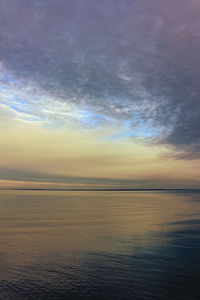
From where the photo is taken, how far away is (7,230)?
39688 millimetres

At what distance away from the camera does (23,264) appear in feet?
76.6

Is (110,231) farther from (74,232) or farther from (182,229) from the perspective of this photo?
(182,229)

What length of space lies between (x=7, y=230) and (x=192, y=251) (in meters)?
30.6

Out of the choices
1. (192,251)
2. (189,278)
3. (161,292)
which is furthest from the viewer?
(192,251)

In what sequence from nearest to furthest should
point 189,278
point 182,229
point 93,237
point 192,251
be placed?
point 189,278 → point 192,251 → point 93,237 → point 182,229

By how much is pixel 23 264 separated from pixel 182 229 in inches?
1237

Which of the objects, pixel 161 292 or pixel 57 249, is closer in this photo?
pixel 161 292

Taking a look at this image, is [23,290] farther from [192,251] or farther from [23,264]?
[192,251]

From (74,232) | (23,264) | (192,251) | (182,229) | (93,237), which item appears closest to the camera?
(23,264)

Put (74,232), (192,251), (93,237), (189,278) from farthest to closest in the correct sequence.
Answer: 1. (74,232)
2. (93,237)
3. (192,251)
4. (189,278)

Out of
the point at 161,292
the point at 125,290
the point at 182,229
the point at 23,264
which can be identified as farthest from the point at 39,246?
the point at 182,229

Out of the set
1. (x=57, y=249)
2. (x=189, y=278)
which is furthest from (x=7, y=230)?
(x=189, y=278)

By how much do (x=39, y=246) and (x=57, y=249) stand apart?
288 cm

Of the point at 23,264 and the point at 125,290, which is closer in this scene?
the point at 125,290
